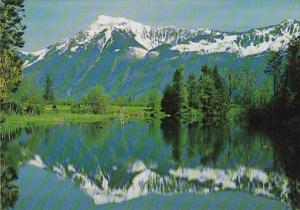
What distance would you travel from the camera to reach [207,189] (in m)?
34.0

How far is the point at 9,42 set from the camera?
80.4 meters

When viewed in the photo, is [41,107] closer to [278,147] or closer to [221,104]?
[221,104]

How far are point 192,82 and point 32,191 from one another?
125 m

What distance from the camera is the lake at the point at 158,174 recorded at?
30.3 meters

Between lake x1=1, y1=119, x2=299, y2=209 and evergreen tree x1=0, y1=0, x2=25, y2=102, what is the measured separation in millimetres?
14363

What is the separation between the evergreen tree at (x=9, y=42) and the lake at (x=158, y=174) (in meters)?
14.4

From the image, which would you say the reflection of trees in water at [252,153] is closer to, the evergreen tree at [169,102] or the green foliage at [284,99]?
the green foliage at [284,99]

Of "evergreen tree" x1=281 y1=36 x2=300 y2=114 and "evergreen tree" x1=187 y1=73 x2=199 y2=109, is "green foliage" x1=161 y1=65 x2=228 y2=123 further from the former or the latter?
"evergreen tree" x1=281 y1=36 x2=300 y2=114

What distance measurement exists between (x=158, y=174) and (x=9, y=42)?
4557 cm

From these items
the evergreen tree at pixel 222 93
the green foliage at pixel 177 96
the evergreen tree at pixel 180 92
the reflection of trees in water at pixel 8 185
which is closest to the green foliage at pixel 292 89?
the evergreen tree at pixel 222 93

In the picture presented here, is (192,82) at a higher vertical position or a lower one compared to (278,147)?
higher

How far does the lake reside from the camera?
1192 inches

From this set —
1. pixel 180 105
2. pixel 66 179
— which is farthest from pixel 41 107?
pixel 66 179

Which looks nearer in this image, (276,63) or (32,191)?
(32,191)
